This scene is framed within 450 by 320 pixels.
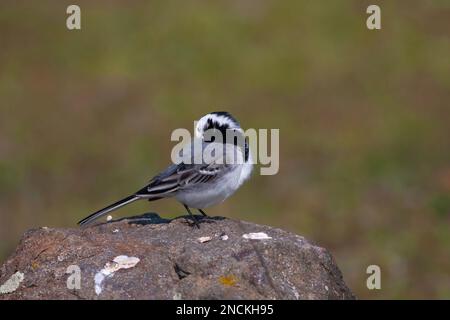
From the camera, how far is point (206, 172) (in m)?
9.53

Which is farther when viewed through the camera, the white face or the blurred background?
the blurred background

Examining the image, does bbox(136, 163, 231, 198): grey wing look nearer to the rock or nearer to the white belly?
the white belly

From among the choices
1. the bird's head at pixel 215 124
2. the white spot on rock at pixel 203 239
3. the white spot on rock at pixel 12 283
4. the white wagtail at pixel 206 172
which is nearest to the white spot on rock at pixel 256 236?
the white spot on rock at pixel 203 239

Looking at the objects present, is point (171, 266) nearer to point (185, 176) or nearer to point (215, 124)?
point (185, 176)

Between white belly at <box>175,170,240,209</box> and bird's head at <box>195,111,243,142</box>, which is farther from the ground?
bird's head at <box>195,111,243,142</box>

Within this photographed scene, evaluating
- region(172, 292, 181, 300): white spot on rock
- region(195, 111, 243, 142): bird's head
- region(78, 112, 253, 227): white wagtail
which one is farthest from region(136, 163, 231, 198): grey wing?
region(172, 292, 181, 300): white spot on rock

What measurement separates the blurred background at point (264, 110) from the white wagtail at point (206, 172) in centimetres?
598

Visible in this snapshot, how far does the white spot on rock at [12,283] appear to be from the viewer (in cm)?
801

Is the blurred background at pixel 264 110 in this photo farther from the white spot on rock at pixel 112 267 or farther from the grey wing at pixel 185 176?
the white spot on rock at pixel 112 267

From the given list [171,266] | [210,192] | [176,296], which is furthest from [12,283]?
[210,192]

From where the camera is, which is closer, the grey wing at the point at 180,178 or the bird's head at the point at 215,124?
the grey wing at the point at 180,178

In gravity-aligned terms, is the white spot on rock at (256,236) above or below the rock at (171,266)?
above

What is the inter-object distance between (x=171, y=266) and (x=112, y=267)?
46 centimetres

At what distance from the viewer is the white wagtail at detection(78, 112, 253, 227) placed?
9.43 metres
